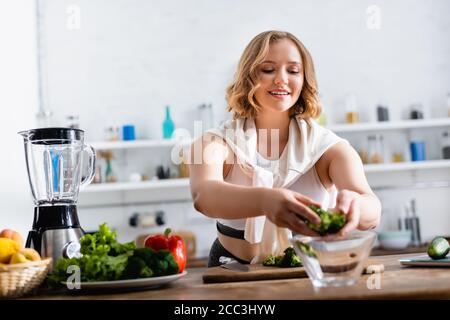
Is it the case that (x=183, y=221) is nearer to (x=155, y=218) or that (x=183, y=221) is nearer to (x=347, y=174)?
(x=155, y=218)

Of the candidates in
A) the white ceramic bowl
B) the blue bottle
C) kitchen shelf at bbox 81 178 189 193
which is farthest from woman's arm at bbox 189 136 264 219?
the white ceramic bowl

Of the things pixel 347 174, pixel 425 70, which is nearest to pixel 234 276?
pixel 347 174

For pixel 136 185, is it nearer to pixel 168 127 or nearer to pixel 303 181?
pixel 168 127

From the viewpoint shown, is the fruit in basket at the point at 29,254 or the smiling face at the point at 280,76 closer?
the fruit in basket at the point at 29,254

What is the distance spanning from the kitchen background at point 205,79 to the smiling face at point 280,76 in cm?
288

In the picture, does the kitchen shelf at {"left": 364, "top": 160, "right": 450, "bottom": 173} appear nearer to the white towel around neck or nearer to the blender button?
the white towel around neck

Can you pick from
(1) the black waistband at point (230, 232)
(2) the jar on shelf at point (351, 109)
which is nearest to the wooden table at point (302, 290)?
(1) the black waistband at point (230, 232)

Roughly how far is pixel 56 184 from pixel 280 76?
761 mm

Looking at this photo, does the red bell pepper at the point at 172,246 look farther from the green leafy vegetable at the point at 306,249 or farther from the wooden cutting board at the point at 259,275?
the green leafy vegetable at the point at 306,249

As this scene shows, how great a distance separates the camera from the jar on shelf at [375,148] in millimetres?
4648

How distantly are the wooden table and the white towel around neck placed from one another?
32 cm

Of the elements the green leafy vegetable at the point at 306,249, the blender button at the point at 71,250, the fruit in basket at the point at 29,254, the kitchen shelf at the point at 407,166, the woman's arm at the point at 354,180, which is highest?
the woman's arm at the point at 354,180

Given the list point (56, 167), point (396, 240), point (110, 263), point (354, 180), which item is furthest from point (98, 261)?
point (396, 240)
